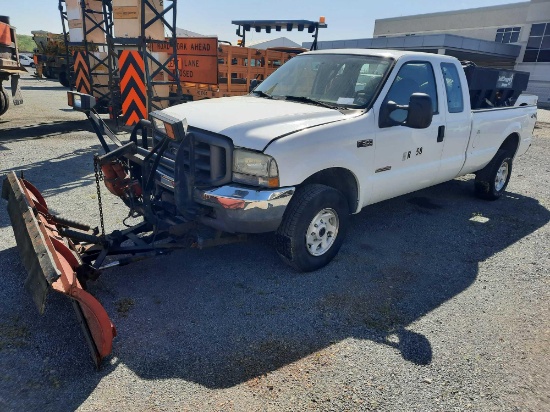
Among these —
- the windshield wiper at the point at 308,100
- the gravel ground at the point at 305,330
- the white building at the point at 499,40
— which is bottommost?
the gravel ground at the point at 305,330

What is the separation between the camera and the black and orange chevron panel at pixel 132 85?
7.64 meters

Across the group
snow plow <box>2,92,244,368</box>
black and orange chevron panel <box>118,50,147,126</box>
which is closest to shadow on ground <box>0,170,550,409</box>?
snow plow <box>2,92,244,368</box>

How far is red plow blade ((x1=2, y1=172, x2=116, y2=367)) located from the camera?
95.7 inches

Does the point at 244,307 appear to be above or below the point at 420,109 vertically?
below

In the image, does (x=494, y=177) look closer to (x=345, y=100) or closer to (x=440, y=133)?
(x=440, y=133)

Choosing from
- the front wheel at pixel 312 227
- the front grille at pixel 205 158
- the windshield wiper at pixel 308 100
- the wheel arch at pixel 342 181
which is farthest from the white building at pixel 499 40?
the front grille at pixel 205 158

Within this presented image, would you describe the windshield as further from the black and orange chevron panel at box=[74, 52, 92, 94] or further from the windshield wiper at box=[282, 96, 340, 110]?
the black and orange chevron panel at box=[74, 52, 92, 94]

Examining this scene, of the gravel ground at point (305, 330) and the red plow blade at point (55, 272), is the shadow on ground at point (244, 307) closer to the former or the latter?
the gravel ground at point (305, 330)

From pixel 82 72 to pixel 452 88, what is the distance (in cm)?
991

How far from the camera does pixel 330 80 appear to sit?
4352mm

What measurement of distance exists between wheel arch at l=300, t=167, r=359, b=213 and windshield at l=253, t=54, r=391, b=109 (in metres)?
0.68

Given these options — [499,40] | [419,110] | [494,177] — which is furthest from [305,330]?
[499,40]

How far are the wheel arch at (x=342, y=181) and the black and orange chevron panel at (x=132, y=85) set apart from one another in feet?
17.7

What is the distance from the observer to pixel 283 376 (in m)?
2.61
